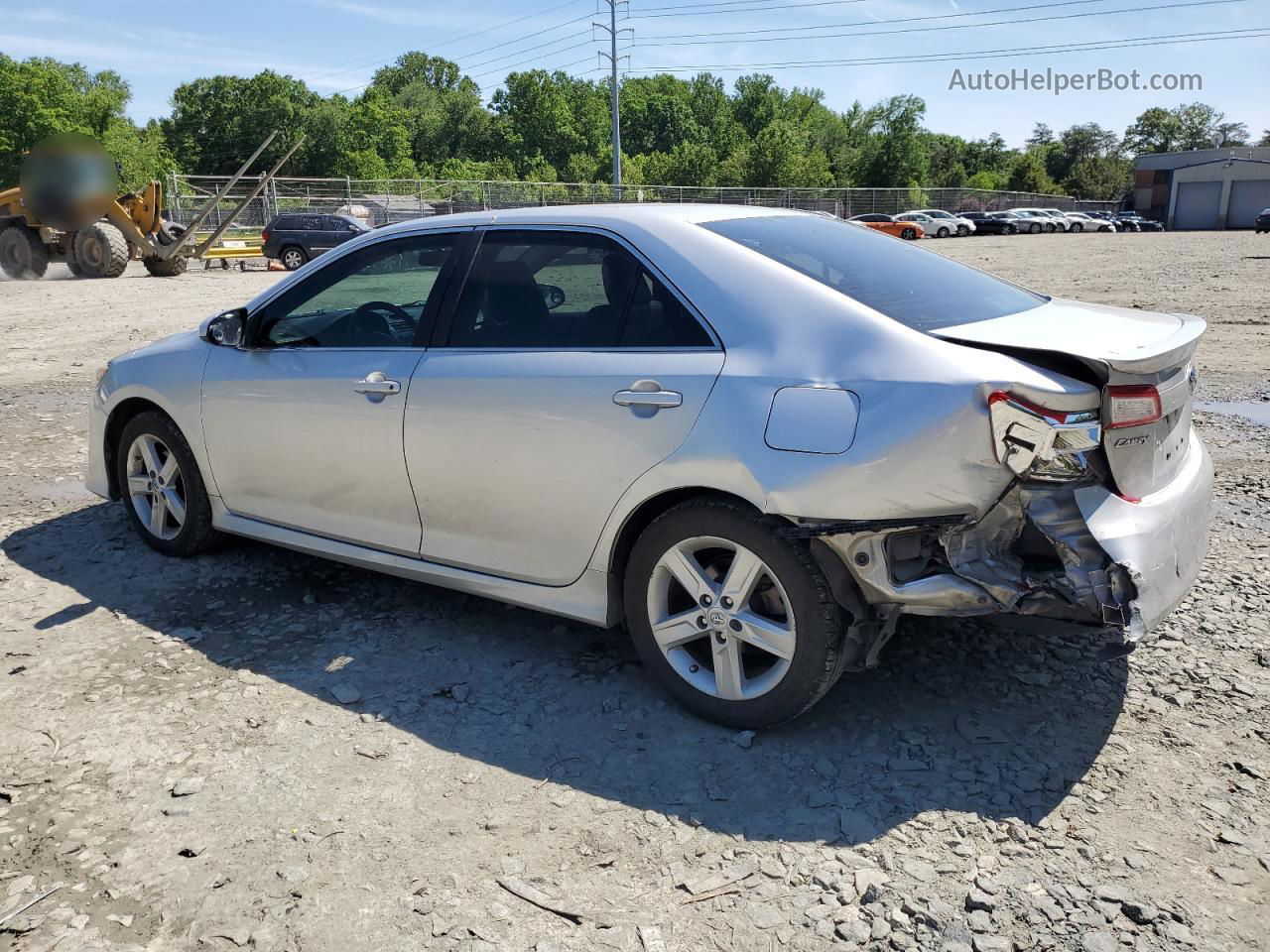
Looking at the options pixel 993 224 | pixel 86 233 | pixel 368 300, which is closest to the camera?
pixel 368 300

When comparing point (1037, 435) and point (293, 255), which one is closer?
point (1037, 435)

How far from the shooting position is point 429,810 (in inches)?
116

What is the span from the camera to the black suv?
28.1m

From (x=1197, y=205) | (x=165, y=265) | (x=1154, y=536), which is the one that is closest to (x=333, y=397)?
(x=1154, y=536)

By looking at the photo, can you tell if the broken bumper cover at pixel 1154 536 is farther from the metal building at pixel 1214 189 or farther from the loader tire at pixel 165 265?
the metal building at pixel 1214 189

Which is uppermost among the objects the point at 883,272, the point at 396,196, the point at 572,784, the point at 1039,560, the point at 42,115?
the point at 42,115

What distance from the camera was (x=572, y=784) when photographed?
3.06m

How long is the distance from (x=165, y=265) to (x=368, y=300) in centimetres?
2224

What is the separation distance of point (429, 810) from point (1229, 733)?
8.15ft

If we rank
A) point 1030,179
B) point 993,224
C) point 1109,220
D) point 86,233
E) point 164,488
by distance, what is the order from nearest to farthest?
point 164,488 < point 86,233 < point 993,224 < point 1109,220 < point 1030,179

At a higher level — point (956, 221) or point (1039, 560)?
point (956, 221)

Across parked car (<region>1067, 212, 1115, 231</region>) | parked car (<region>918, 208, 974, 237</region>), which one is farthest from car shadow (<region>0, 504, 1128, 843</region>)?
parked car (<region>1067, 212, 1115, 231</region>)

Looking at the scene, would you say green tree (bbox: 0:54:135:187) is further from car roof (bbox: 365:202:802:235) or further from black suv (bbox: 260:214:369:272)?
car roof (bbox: 365:202:802:235)

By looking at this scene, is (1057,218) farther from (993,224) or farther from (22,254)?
(22,254)
